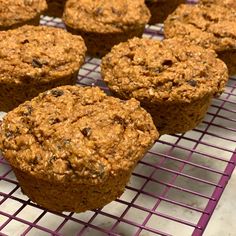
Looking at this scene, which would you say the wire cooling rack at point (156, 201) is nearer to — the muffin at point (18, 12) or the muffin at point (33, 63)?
the muffin at point (33, 63)

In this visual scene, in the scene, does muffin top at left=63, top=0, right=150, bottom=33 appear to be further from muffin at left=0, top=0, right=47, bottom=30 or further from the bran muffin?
the bran muffin

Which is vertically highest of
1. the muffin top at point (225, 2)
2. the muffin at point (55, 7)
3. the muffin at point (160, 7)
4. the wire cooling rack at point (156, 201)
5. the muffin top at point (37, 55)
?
the muffin top at point (225, 2)

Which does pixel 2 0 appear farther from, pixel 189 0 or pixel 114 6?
pixel 189 0

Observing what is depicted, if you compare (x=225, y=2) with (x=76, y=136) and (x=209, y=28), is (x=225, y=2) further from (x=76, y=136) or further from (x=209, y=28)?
→ (x=76, y=136)

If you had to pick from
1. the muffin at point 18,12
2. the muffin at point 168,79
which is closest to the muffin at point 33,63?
the muffin at point 168,79

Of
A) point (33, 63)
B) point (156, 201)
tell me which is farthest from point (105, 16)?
point (156, 201)

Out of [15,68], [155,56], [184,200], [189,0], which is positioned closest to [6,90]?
[15,68]
